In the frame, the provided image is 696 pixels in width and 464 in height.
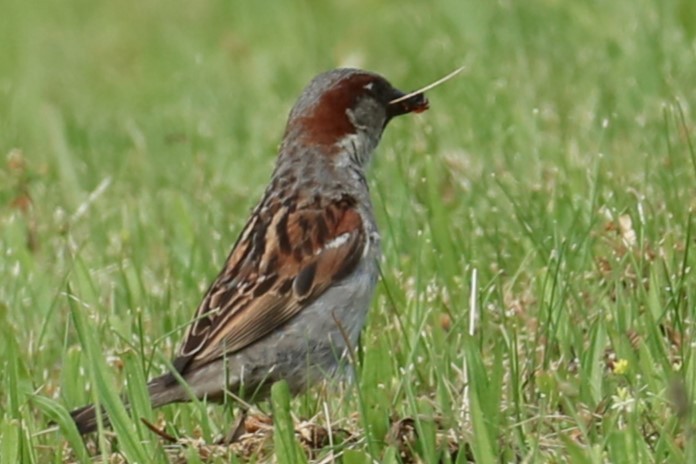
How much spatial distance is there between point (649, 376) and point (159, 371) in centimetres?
161

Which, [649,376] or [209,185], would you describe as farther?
[209,185]

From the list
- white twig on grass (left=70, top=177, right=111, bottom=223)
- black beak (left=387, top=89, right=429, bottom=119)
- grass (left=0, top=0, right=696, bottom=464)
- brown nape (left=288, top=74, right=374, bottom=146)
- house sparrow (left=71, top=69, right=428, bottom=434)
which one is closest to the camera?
grass (left=0, top=0, right=696, bottom=464)

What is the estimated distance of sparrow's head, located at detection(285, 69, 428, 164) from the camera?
542 centimetres

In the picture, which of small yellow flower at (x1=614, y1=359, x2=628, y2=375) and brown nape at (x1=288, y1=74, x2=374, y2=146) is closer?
small yellow flower at (x1=614, y1=359, x2=628, y2=375)

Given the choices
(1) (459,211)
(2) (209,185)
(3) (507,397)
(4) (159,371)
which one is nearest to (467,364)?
(3) (507,397)

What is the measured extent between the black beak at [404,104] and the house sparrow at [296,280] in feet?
0.67

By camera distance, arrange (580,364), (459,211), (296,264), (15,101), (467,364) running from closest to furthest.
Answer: (467,364), (580,364), (296,264), (459,211), (15,101)

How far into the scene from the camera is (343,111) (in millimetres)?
5441

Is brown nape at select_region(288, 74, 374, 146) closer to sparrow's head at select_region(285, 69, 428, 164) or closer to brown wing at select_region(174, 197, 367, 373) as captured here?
sparrow's head at select_region(285, 69, 428, 164)

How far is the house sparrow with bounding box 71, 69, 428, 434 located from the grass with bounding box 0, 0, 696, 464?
4.3 inches

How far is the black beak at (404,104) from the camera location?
5.62 meters

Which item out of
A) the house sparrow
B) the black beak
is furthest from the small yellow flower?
the black beak

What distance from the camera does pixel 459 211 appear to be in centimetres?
637

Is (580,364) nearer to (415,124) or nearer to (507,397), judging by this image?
(507,397)
